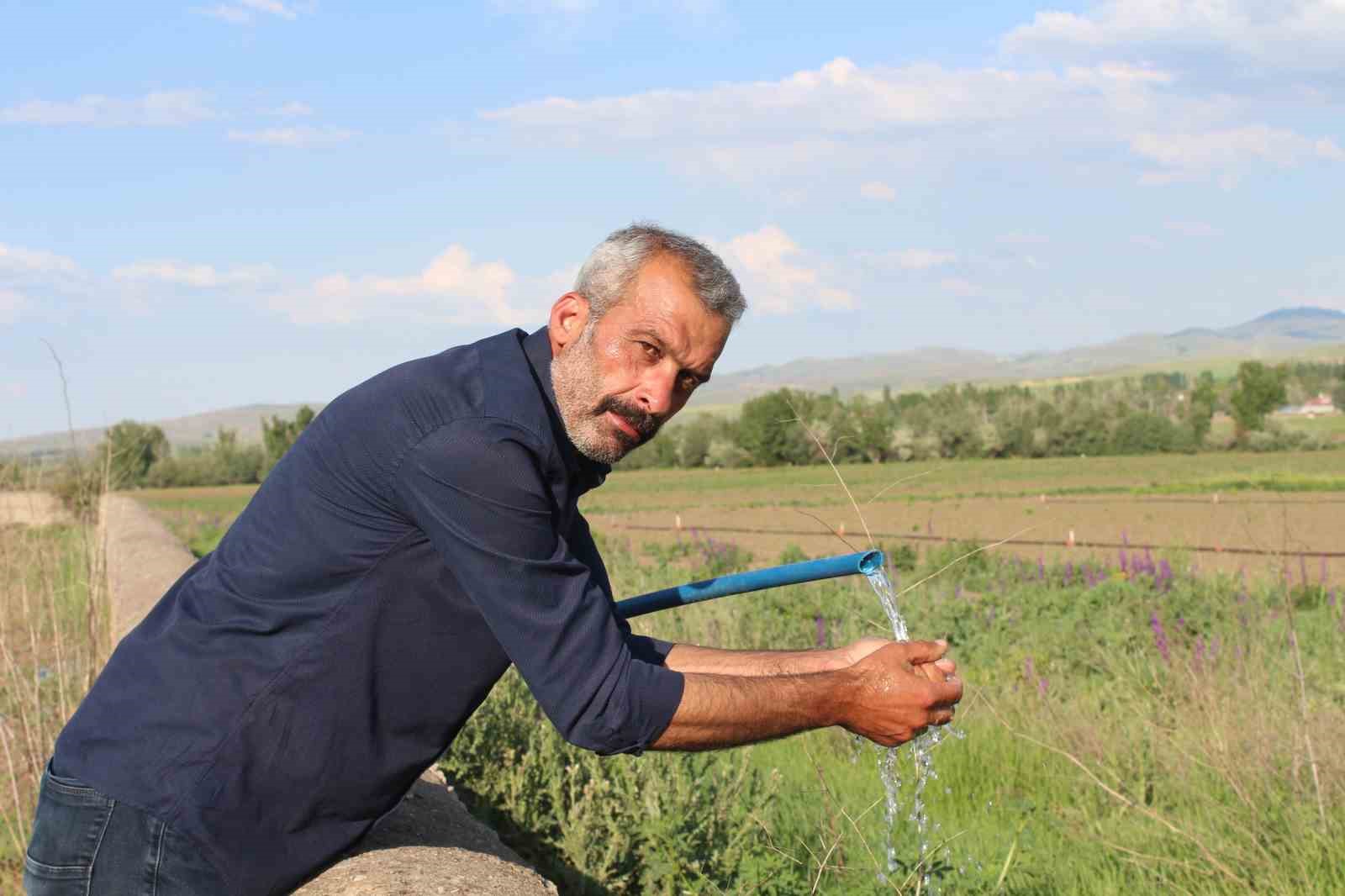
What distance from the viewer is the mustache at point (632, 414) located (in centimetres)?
261

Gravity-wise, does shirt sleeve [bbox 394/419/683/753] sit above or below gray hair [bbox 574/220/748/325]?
below

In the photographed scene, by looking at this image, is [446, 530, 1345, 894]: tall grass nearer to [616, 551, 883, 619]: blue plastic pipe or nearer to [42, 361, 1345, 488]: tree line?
[616, 551, 883, 619]: blue plastic pipe

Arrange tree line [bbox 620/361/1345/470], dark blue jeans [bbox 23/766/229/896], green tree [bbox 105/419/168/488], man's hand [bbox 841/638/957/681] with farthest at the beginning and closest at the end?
tree line [bbox 620/361/1345/470] → green tree [bbox 105/419/168/488] → man's hand [bbox 841/638/957/681] → dark blue jeans [bbox 23/766/229/896]

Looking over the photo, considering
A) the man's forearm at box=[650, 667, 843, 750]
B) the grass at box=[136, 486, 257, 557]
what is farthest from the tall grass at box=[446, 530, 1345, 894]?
the grass at box=[136, 486, 257, 557]

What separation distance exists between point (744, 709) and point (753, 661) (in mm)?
565

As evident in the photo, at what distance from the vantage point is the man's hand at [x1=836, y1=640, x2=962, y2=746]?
2.62m

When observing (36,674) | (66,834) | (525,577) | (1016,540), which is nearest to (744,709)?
(525,577)

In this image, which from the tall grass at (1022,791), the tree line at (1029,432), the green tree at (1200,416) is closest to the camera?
the tall grass at (1022,791)

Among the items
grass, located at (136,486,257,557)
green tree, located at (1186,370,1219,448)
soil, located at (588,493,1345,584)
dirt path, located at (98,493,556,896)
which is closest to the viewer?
dirt path, located at (98,493,556,896)

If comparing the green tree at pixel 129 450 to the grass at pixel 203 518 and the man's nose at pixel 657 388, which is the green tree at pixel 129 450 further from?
the man's nose at pixel 657 388

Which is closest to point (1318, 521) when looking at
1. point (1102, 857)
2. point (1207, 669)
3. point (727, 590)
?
point (1207, 669)

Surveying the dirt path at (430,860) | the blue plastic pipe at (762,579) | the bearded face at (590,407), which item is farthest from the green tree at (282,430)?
the bearded face at (590,407)

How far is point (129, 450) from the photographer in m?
8.09

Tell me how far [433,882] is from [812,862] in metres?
1.68
